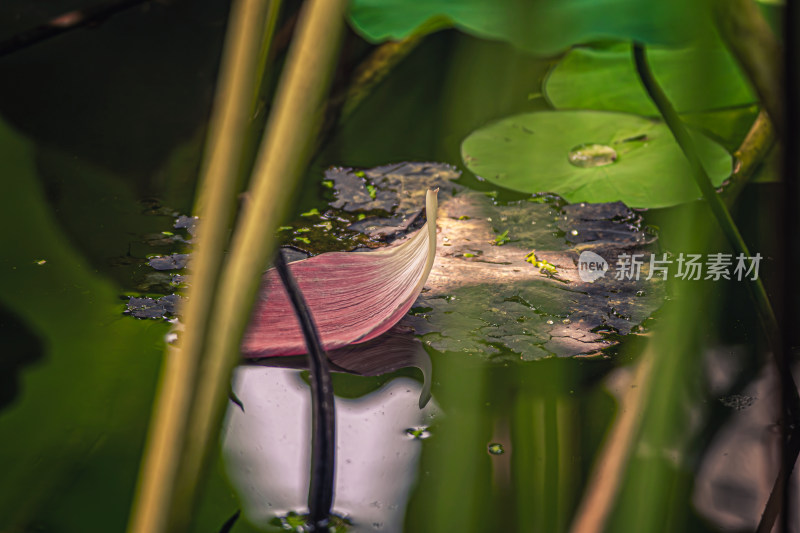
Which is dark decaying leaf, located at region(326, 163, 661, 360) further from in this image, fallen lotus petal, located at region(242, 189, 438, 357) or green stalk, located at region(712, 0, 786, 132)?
green stalk, located at region(712, 0, 786, 132)

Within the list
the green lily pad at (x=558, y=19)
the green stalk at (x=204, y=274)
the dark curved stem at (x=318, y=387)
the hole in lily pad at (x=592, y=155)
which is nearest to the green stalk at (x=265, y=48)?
the green stalk at (x=204, y=274)

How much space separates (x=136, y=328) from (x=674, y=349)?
47 centimetres

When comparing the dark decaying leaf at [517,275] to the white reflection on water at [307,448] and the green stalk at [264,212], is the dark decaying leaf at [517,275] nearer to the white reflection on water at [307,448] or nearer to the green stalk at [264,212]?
the white reflection on water at [307,448]

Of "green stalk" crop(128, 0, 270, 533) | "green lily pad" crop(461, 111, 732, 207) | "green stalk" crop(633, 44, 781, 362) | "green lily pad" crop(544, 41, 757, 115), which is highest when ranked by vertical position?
"green lily pad" crop(544, 41, 757, 115)

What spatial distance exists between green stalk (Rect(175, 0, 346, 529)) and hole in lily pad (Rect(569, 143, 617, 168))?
674mm

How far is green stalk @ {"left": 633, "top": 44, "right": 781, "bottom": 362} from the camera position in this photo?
1.16 feet

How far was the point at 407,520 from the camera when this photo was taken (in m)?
0.38

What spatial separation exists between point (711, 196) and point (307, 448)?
1.04ft

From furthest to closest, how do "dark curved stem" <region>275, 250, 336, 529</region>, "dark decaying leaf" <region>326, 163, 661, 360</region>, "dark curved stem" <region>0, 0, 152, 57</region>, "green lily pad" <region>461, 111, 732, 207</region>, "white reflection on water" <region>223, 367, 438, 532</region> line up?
"dark curved stem" <region>0, 0, 152, 57</region>
"green lily pad" <region>461, 111, 732, 207</region>
"dark decaying leaf" <region>326, 163, 661, 360</region>
"white reflection on water" <region>223, 367, 438, 532</region>
"dark curved stem" <region>275, 250, 336, 529</region>

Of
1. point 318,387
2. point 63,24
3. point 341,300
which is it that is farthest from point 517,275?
point 63,24

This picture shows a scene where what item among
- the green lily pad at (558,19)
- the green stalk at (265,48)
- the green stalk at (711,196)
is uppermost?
the green lily pad at (558,19)

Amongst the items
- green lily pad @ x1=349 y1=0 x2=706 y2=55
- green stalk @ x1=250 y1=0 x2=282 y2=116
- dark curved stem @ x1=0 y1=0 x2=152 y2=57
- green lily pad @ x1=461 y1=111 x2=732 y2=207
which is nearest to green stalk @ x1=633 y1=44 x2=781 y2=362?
green lily pad @ x1=349 y1=0 x2=706 y2=55

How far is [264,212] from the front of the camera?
11 cm

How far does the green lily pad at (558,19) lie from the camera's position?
0.55m
